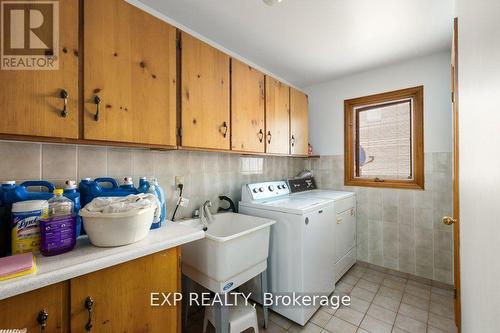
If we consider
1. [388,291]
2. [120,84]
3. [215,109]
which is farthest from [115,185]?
[388,291]

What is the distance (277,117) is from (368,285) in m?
2.05

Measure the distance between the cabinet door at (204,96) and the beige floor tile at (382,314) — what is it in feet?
6.28

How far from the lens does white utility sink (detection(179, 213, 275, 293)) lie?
1286 mm

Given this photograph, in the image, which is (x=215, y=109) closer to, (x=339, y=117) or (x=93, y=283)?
(x=93, y=283)

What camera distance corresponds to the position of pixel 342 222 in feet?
7.46

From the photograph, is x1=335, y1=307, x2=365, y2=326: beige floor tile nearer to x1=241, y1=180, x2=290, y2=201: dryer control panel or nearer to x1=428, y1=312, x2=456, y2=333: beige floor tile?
x1=428, y1=312, x2=456, y2=333: beige floor tile

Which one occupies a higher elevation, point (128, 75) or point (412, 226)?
point (128, 75)

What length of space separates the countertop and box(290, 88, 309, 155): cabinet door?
1.71 metres

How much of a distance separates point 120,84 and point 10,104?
1.41 feet

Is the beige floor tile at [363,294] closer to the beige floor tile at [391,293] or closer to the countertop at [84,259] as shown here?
the beige floor tile at [391,293]

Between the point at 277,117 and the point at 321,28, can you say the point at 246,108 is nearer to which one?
the point at 277,117

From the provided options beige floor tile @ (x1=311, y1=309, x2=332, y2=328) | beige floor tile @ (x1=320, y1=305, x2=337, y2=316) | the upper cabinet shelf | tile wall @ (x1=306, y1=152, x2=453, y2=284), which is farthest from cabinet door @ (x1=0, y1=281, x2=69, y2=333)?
tile wall @ (x1=306, y1=152, x2=453, y2=284)

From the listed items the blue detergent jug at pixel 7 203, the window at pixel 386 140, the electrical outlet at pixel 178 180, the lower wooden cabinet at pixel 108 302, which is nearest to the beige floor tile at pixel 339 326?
the lower wooden cabinet at pixel 108 302

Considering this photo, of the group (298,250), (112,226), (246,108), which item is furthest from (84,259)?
(246,108)
